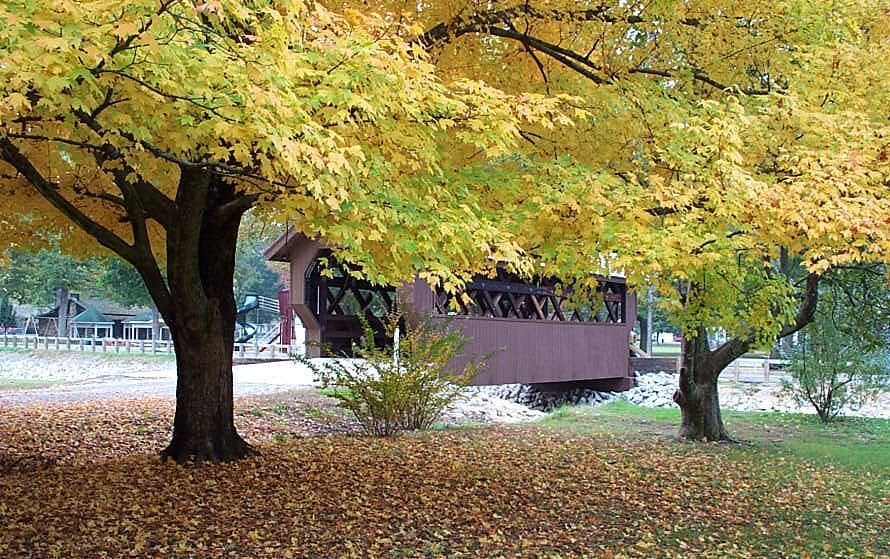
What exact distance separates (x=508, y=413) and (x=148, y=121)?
472 inches

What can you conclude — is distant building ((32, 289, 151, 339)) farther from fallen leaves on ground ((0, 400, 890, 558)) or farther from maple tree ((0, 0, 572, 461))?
maple tree ((0, 0, 572, 461))

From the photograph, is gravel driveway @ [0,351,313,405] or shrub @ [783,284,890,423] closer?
gravel driveway @ [0,351,313,405]

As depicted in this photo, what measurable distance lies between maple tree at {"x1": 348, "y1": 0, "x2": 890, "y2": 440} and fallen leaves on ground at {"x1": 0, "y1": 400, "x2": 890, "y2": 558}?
5.77 feet

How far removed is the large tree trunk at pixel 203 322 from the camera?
6906 millimetres

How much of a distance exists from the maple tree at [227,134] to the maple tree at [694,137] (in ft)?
2.95

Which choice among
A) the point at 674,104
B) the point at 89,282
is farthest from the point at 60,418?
the point at 89,282

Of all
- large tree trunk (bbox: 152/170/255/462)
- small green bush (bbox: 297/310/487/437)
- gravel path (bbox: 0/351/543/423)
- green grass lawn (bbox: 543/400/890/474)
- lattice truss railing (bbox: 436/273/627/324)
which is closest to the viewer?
large tree trunk (bbox: 152/170/255/462)

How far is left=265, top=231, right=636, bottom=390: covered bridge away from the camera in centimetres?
1577

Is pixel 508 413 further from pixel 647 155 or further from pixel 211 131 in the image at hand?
pixel 211 131

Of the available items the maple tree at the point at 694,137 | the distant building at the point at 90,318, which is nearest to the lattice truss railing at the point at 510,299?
the maple tree at the point at 694,137

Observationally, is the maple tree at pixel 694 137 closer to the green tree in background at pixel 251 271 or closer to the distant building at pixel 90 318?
the green tree in background at pixel 251 271

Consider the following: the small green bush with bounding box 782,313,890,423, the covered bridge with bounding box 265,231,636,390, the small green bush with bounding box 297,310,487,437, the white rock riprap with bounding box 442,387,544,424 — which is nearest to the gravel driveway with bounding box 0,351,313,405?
the covered bridge with bounding box 265,231,636,390

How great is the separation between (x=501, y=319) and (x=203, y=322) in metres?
9.65

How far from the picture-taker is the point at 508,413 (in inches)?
613
